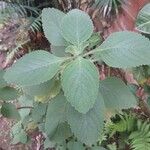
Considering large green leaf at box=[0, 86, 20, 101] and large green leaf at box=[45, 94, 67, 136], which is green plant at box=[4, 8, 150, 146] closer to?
large green leaf at box=[45, 94, 67, 136]

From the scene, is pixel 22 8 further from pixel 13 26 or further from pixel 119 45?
pixel 119 45

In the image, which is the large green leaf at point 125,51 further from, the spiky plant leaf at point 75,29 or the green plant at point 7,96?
the green plant at point 7,96

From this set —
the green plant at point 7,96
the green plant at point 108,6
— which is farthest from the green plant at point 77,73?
the green plant at point 108,6

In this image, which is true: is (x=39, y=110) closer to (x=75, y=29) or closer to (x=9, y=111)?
(x=9, y=111)

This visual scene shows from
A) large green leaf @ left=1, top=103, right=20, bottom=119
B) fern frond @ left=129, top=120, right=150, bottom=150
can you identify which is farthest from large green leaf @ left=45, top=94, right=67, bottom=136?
fern frond @ left=129, top=120, right=150, bottom=150

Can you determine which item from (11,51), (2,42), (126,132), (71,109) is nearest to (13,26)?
(2,42)
